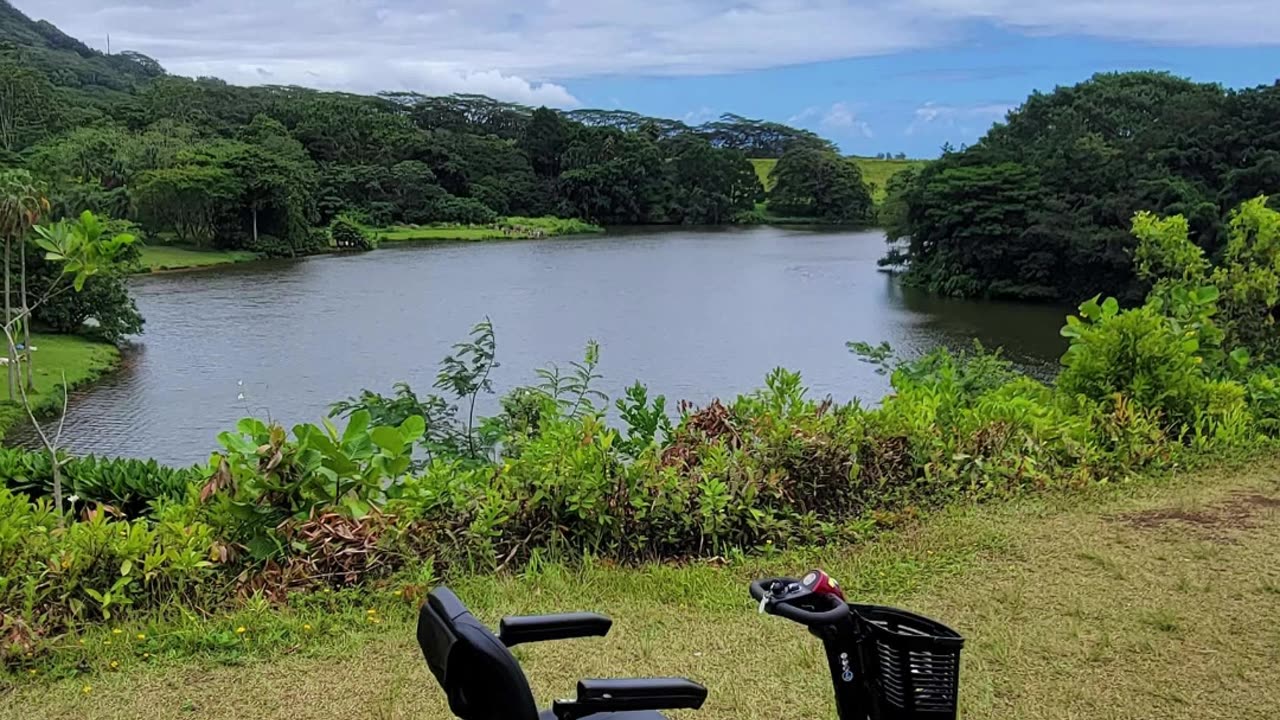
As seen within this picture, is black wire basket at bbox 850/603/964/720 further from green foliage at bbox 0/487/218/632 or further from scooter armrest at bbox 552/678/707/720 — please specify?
green foliage at bbox 0/487/218/632

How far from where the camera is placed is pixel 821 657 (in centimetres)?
269

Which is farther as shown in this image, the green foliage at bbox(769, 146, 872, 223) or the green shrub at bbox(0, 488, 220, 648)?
the green foliage at bbox(769, 146, 872, 223)

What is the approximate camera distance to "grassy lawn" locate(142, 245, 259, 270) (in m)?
37.2

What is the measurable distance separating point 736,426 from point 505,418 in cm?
132

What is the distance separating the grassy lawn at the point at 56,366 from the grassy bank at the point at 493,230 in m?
30.2

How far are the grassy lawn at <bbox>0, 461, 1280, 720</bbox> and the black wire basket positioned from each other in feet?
3.06

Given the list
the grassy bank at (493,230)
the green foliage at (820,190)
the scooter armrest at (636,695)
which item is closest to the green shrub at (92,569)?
the scooter armrest at (636,695)

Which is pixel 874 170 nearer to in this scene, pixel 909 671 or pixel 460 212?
pixel 460 212

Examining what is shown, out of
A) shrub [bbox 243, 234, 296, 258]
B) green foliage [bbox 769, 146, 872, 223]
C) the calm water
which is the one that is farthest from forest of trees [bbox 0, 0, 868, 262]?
the calm water

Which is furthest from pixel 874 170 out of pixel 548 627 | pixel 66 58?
pixel 548 627

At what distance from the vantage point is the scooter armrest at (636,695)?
5.27 ft

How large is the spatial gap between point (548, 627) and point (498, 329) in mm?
22367

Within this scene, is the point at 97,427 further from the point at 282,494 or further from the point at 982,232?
the point at 982,232

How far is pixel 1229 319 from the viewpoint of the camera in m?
6.56
